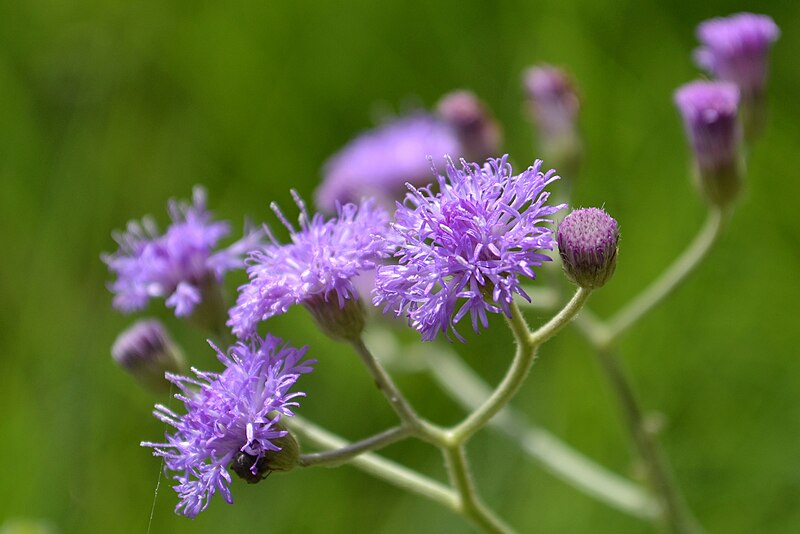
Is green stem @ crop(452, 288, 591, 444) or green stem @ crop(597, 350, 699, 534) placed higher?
green stem @ crop(452, 288, 591, 444)

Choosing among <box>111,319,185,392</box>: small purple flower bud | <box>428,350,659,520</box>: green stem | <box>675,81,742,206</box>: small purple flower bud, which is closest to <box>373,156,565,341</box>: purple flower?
<box>111,319,185,392</box>: small purple flower bud

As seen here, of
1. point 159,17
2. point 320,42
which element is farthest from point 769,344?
point 159,17

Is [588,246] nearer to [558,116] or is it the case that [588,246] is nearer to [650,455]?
[650,455]

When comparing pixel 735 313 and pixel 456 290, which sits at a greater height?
pixel 456 290

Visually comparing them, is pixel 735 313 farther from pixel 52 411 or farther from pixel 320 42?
pixel 52 411

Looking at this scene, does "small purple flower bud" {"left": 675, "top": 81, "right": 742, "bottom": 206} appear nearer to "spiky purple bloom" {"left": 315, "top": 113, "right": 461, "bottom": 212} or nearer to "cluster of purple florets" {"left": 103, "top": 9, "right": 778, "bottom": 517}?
"cluster of purple florets" {"left": 103, "top": 9, "right": 778, "bottom": 517}

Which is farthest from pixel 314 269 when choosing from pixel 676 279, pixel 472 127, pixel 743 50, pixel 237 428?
pixel 743 50

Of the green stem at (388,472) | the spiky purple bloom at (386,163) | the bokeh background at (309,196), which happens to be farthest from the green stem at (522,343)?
the bokeh background at (309,196)
